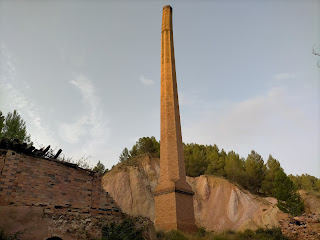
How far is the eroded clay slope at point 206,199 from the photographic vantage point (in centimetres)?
2411

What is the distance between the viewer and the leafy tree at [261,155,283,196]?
97.9ft

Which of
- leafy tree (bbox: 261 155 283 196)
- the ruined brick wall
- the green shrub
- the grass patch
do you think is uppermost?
leafy tree (bbox: 261 155 283 196)

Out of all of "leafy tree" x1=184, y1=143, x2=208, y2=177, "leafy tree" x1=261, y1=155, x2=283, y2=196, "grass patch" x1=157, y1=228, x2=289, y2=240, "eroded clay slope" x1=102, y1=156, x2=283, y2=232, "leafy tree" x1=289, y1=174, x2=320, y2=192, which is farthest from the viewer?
"leafy tree" x1=289, y1=174, x2=320, y2=192

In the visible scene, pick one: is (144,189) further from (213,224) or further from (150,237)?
(150,237)

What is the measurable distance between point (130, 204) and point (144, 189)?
1.99 m

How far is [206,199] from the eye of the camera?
26.8 m

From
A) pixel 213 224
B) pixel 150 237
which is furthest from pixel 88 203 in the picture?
pixel 213 224

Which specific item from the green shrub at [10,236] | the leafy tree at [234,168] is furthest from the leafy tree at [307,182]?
the green shrub at [10,236]

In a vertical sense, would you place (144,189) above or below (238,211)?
above

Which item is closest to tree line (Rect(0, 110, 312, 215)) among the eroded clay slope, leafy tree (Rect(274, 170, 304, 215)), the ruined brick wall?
the eroded clay slope

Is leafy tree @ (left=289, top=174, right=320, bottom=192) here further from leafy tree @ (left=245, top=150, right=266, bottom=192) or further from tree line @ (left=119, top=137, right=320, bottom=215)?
leafy tree @ (left=245, top=150, right=266, bottom=192)

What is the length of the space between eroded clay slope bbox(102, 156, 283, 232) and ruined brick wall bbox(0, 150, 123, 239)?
618 inches

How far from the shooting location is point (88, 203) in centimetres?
885

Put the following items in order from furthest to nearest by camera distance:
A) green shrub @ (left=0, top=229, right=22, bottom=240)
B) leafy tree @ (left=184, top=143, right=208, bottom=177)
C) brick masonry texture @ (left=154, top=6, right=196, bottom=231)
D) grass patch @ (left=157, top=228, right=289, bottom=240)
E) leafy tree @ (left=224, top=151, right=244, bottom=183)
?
leafy tree @ (left=184, top=143, right=208, bottom=177) → leafy tree @ (left=224, top=151, right=244, bottom=183) → brick masonry texture @ (left=154, top=6, right=196, bottom=231) → grass patch @ (left=157, top=228, right=289, bottom=240) → green shrub @ (left=0, top=229, right=22, bottom=240)
